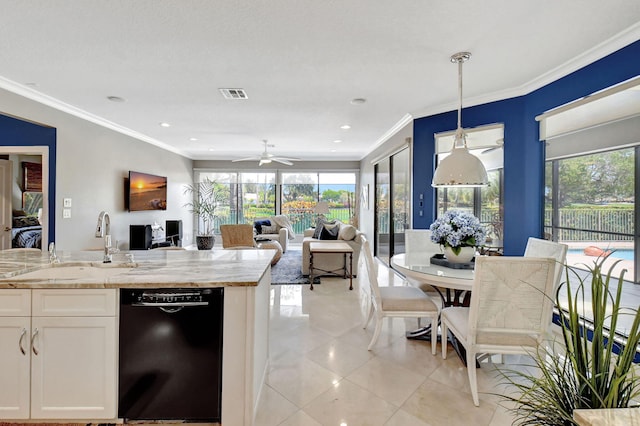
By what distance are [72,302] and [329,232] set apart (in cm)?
484

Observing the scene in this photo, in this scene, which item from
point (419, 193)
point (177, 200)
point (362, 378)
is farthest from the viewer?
point (177, 200)

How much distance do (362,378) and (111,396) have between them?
5.22ft

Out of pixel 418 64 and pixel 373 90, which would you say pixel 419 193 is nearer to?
pixel 373 90

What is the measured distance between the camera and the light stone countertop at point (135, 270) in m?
1.63

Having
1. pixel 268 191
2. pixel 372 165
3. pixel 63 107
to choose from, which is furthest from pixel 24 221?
pixel 372 165

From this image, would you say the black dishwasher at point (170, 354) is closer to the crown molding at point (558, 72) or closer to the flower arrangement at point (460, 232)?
the flower arrangement at point (460, 232)

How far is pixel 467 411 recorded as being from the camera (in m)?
1.91

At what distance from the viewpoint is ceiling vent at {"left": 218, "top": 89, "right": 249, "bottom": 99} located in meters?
3.56

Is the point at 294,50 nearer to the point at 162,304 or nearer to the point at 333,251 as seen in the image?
the point at 162,304

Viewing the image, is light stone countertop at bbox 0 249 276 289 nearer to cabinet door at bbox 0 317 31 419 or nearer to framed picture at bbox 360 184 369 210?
cabinet door at bbox 0 317 31 419

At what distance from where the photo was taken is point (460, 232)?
255 cm

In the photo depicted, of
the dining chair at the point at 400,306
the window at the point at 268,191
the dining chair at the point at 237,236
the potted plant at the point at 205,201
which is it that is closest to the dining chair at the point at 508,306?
the dining chair at the point at 400,306

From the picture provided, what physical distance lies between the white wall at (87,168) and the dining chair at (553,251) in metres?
5.50

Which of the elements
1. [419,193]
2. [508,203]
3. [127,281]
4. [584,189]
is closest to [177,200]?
[419,193]
